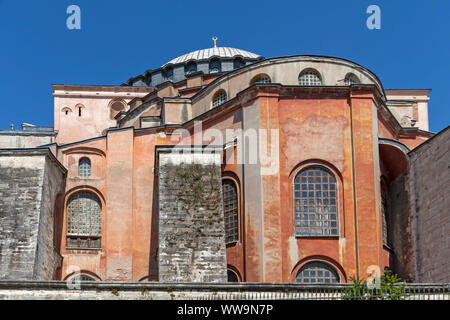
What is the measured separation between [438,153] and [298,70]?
19.6 feet

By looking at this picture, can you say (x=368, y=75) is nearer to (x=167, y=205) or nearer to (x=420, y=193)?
(x=420, y=193)

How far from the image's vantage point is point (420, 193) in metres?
28.6

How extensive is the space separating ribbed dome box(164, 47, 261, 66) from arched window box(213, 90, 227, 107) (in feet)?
37.1

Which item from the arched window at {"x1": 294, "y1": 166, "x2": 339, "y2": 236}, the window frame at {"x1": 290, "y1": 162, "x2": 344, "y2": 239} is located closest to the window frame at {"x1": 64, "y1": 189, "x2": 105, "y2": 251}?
the window frame at {"x1": 290, "y1": 162, "x2": 344, "y2": 239}

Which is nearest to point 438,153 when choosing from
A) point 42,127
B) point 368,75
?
point 368,75

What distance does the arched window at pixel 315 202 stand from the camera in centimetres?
2794

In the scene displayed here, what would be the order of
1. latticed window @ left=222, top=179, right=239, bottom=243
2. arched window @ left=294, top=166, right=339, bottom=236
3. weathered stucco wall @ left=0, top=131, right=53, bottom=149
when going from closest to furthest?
arched window @ left=294, top=166, right=339, bottom=236 < latticed window @ left=222, top=179, right=239, bottom=243 < weathered stucco wall @ left=0, top=131, right=53, bottom=149

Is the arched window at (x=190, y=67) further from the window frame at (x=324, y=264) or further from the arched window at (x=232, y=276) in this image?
the window frame at (x=324, y=264)

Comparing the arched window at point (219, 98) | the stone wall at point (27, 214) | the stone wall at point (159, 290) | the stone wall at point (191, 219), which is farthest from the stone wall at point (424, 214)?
the stone wall at point (27, 214)

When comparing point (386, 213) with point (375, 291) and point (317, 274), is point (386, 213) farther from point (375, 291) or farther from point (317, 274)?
point (375, 291)

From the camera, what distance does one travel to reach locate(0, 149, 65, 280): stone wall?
83.9 ft

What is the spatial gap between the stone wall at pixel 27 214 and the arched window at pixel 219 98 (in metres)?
6.44

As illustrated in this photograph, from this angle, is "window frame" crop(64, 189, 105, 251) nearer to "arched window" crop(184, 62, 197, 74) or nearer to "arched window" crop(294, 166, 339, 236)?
"arched window" crop(294, 166, 339, 236)
